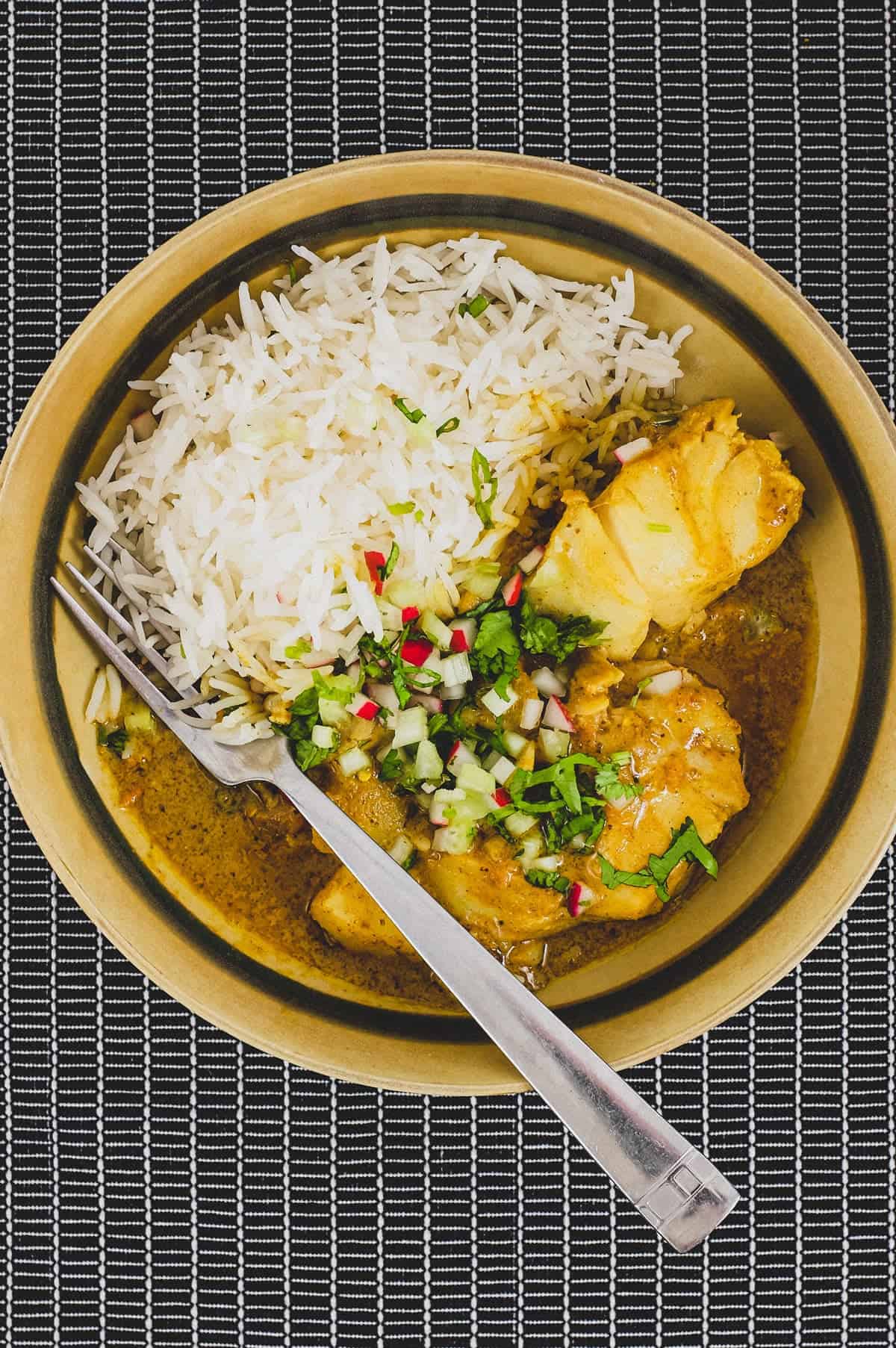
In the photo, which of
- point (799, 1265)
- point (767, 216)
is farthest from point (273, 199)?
point (799, 1265)

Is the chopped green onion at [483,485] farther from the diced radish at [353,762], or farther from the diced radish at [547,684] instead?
the diced radish at [353,762]

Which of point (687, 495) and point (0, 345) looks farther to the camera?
point (0, 345)

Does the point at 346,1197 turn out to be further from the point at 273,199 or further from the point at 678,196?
the point at 678,196

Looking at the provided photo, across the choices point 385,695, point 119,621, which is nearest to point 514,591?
point 385,695

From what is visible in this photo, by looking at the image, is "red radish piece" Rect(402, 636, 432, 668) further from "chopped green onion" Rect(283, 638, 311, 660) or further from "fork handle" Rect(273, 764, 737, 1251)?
"fork handle" Rect(273, 764, 737, 1251)

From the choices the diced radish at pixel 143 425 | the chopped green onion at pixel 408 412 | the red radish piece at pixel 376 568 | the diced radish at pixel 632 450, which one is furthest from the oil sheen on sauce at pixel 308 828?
the chopped green onion at pixel 408 412

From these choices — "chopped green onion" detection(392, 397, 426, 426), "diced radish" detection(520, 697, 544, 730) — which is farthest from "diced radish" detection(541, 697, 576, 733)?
"chopped green onion" detection(392, 397, 426, 426)
